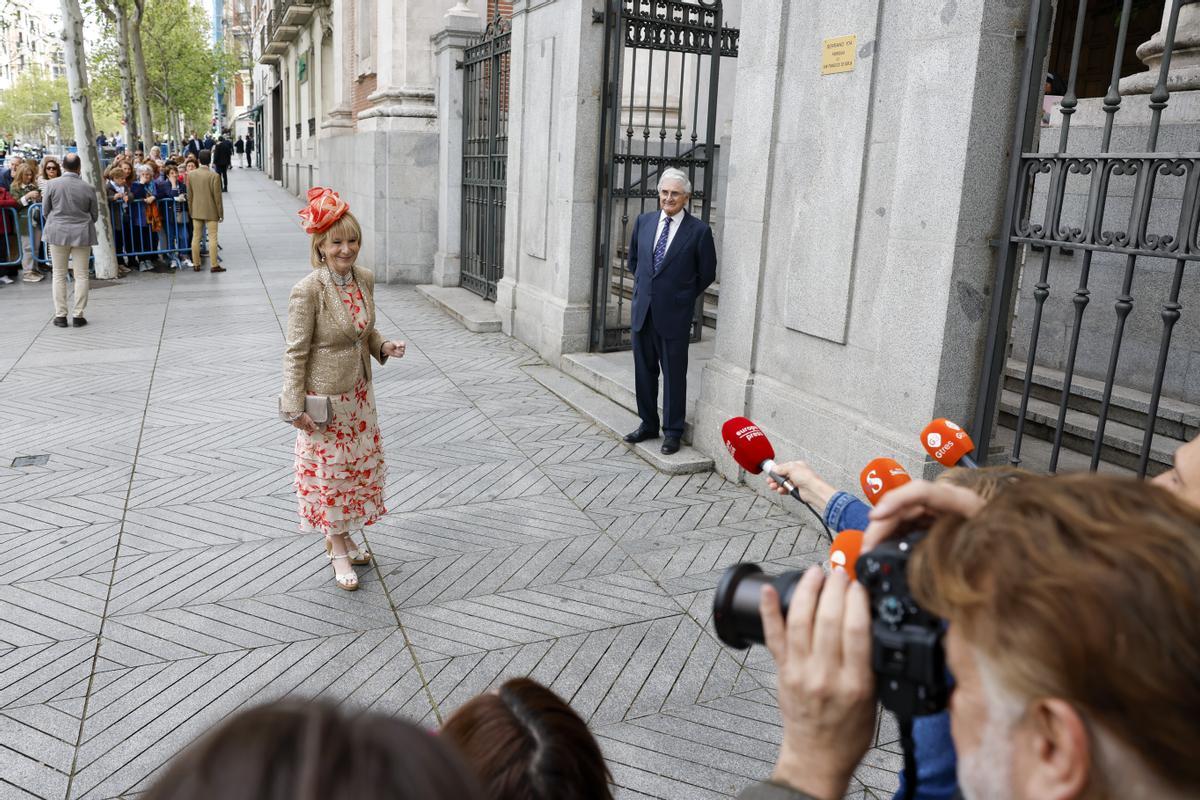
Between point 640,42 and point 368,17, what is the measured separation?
1125 cm

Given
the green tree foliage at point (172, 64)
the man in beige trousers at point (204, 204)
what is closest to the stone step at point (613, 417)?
the man in beige trousers at point (204, 204)

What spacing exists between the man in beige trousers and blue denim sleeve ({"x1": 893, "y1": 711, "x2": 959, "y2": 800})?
16.9m

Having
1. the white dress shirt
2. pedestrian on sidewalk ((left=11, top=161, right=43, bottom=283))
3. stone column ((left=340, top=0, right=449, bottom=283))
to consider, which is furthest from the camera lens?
pedestrian on sidewalk ((left=11, top=161, right=43, bottom=283))

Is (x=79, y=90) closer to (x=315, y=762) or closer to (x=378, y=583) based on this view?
(x=378, y=583)

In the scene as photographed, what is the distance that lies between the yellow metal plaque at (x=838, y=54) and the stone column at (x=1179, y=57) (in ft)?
7.62

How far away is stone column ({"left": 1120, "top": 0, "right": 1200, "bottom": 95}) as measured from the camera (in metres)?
→ 6.27

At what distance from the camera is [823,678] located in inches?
44.9

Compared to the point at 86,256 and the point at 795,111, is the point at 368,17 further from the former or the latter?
the point at 795,111

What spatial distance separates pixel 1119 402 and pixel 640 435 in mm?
3188

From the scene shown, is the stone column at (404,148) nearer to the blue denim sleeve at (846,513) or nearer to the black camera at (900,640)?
the blue denim sleeve at (846,513)

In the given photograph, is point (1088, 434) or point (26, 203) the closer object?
point (1088, 434)

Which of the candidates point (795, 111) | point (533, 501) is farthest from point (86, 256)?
point (795, 111)

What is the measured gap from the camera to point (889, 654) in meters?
1.09

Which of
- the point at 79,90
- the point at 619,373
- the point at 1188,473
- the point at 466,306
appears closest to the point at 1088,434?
the point at 619,373
